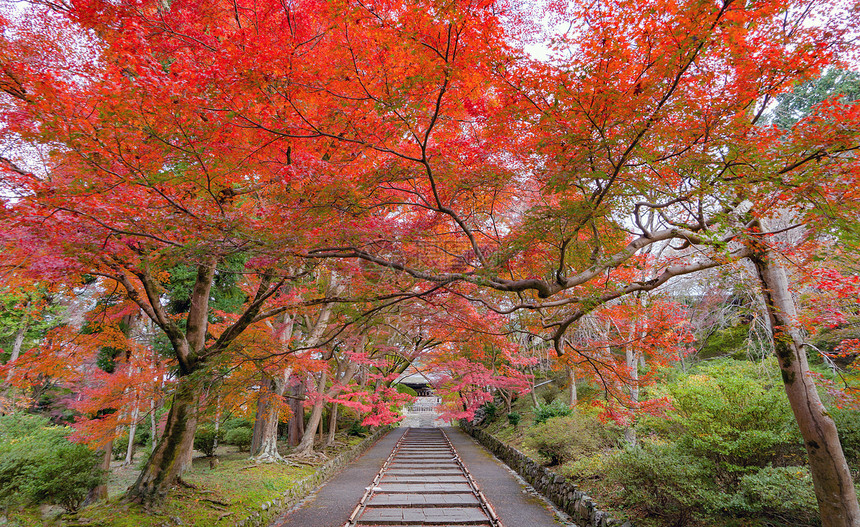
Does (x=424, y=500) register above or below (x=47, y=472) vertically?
below

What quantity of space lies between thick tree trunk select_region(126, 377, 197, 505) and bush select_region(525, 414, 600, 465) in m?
7.67

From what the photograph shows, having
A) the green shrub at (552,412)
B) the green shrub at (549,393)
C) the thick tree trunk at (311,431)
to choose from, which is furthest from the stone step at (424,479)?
the green shrub at (549,393)

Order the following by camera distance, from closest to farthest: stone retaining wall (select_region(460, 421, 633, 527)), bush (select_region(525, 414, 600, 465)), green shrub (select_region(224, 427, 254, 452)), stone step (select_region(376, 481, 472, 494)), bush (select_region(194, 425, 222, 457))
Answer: stone retaining wall (select_region(460, 421, 633, 527))
stone step (select_region(376, 481, 472, 494))
bush (select_region(525, 414, 600, 465))
bush (select_region(194, 425, 222, 457))
green shrub (select_region(224, 427, 254, 452))

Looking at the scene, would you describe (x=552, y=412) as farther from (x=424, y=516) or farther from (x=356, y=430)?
(x=356, y=430)

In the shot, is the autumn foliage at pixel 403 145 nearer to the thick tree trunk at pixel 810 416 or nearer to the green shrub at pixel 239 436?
the thick tree trunk at pixel 810 416

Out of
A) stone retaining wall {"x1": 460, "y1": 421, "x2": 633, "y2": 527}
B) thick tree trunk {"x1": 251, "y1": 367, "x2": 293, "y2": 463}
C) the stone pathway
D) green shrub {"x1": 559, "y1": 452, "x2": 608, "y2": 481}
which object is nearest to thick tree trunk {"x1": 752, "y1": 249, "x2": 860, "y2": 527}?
stone retaining wall {"x1": 460, "y1": 421, "x2": 633, "y2": 527}

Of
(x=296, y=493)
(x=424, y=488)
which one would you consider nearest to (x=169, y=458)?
(x=296, y=493)

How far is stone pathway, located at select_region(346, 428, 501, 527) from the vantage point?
6656mm

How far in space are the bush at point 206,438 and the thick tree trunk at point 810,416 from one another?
15.5m

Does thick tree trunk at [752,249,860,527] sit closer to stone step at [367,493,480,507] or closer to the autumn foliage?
the autumn foliage

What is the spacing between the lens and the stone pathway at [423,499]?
21.8ft

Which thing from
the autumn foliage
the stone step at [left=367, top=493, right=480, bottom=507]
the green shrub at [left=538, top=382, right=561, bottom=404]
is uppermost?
the autumn foliage

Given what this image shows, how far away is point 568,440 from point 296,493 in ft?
20.4

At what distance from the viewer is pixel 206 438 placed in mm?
13492
